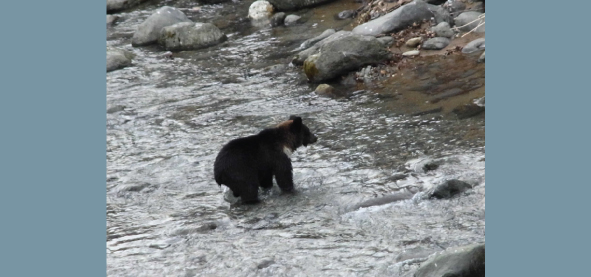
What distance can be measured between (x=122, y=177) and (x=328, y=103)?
14.2 ft

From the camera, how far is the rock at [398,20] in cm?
1530

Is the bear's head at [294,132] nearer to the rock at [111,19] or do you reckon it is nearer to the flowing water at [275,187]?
the flowing water at [275,187]

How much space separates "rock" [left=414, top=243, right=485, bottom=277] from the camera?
5602 mm

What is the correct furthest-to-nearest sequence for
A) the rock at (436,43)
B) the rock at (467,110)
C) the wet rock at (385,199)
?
the rock at (436,43) → the rock at (467,110) → the wet rock at (385,199)

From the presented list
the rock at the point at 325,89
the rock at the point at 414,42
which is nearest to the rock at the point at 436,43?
the rock at the point at 414,42

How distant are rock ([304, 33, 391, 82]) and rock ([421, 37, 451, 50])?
950 mm

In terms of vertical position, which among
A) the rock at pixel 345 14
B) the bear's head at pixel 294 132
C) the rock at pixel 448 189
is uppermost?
the rock at pixel 345 14

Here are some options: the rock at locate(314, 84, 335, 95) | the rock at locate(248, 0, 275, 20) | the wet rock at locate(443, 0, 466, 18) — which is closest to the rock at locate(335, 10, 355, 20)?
the rock at locate(248, 0, 275, 20)

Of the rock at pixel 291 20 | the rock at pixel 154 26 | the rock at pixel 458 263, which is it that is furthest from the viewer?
the rock at pixel 291 20

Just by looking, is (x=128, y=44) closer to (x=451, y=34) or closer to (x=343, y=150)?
(x=451, y=34)

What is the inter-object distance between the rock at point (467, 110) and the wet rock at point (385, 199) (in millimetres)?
2961

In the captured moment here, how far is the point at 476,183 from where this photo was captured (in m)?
8.04

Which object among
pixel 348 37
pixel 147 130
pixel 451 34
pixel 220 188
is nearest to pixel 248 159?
pixel 220 188

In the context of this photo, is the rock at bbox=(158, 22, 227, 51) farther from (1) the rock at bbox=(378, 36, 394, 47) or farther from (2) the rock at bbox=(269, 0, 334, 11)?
(1) the rock at bbox=(378, 36, 394, 47)
